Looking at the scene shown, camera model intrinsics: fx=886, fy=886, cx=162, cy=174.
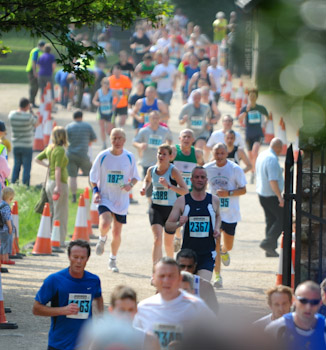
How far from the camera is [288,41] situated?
3.58 feet

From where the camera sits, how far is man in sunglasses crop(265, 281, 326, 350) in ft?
16.0

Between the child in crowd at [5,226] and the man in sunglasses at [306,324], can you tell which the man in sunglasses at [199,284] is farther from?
the child in crowd at [5,226]

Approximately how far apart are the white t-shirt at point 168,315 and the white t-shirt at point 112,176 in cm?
622

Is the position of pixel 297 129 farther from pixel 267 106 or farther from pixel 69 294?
pixel 69 294

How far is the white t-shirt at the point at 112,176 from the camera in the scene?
11.0 meters

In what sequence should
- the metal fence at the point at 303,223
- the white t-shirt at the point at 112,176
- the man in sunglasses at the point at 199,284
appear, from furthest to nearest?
the white t-shirt at the point at 112,176
the metal fence at the point at 303,223
the man in sunglasses at the point at 199,284

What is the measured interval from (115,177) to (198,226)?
3.07 meters

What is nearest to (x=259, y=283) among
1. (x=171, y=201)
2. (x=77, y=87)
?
(x=171, y=201)

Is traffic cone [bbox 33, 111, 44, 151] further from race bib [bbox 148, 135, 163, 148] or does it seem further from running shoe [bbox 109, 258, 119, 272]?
running shoe [bbox 109, 258, 119, 272]

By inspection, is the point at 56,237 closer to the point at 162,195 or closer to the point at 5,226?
the point at 5,226

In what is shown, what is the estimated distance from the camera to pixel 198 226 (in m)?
8.14

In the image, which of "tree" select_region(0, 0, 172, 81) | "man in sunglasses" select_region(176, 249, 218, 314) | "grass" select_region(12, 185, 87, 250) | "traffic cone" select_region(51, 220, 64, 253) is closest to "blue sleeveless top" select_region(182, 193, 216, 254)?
"tree" select_region(0, 0, 172, 81)

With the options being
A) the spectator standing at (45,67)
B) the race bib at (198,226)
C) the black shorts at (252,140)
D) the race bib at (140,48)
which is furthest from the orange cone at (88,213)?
the race bib at (140,48)

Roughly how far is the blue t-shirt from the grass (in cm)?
824
